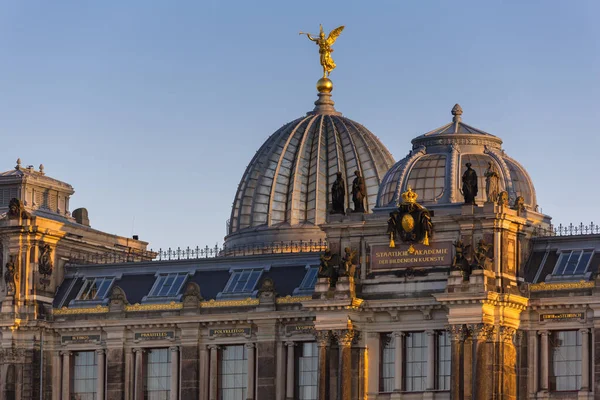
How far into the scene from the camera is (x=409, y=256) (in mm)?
141000

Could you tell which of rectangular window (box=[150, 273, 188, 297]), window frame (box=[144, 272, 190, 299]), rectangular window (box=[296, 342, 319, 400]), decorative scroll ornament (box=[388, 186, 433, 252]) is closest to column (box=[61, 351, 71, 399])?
window frame (box=[144, 272, 190, 299])

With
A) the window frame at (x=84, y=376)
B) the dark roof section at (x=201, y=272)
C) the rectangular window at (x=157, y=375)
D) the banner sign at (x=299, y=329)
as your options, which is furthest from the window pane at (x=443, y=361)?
the window frame at (x=84, y=376)

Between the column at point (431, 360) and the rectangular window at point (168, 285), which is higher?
the rectangular window at point (168, 285)

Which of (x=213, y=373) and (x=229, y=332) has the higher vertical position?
(x=229, y=332)

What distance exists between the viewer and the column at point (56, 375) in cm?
15538

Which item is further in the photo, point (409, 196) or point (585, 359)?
point (409, 196)

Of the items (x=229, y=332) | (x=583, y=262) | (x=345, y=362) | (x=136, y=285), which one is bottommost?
(x=345, y=362)

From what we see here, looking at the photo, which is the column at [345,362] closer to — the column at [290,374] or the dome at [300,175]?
the column at [290,374]

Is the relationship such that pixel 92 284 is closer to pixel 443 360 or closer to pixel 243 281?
pixel 243 281

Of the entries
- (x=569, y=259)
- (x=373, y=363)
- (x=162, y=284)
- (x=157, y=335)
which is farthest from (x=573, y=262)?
(x=162, y=284)

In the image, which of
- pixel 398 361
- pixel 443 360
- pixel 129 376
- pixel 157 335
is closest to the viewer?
pixel 443 360

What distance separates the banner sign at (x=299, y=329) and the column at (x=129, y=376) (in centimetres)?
1153

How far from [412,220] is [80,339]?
2701 cm

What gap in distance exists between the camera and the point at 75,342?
155 meters
